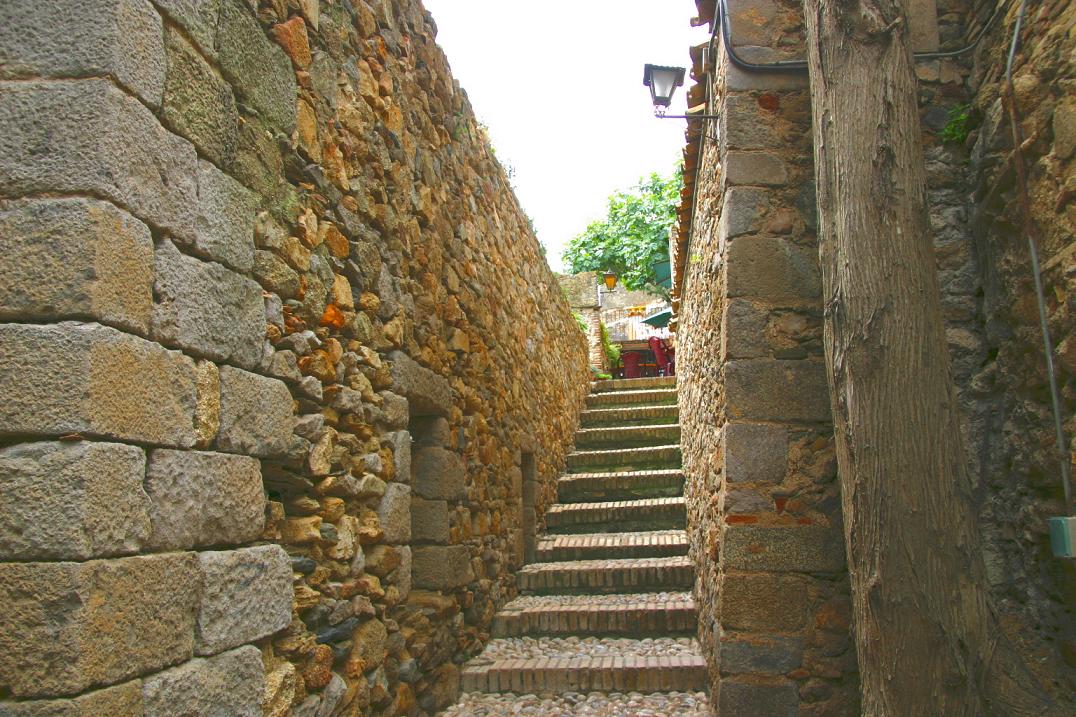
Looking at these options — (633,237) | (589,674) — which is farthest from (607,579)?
(633,237)

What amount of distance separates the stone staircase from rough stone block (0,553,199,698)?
2.81m

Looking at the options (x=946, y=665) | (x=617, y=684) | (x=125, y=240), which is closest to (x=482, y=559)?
(x=617, y=684)

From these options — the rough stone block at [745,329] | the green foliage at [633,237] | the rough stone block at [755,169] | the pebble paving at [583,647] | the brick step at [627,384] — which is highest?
the green foliage at [633,237]

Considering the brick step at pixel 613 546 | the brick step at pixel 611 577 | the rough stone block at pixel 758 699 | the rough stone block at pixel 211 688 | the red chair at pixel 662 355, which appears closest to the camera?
the rough stone block at pixel 211 688

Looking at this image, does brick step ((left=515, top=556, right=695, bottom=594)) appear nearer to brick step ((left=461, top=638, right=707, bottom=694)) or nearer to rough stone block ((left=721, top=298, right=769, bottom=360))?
brick step ((left=461, top=638, right=707, bottom=694))

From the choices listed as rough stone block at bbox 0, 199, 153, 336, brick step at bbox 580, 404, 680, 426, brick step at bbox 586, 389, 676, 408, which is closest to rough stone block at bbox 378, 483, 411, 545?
rough stone block at bbox 0, 199, 153, 336

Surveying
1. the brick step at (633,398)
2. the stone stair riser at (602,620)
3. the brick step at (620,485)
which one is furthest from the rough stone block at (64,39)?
the brick step at (633,398)

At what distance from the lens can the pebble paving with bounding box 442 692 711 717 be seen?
13.5 feet

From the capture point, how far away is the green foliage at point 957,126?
3436mm

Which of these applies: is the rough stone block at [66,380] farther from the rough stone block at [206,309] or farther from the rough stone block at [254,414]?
the rough stone block at [254,414]

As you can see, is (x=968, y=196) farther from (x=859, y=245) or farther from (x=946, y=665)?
(x=946, y=665)

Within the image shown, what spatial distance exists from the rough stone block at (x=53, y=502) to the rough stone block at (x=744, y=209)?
2872 millimetres

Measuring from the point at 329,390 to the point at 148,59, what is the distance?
121cm

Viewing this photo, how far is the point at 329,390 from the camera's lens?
8.88 ft
